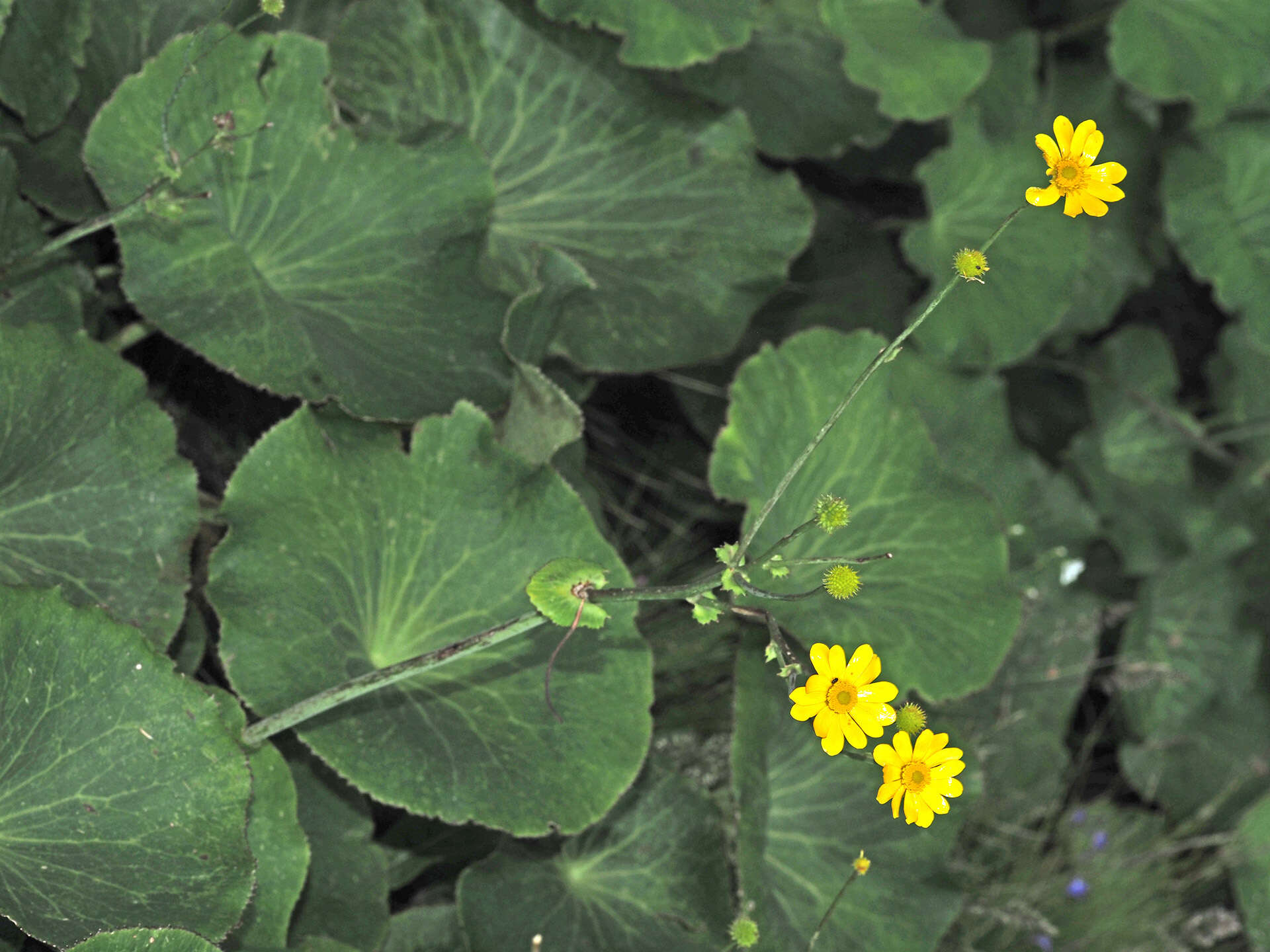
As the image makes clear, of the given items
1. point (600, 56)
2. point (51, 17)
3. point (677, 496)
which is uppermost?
point (51, 17)

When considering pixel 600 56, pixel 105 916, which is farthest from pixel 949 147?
pixel 105 916

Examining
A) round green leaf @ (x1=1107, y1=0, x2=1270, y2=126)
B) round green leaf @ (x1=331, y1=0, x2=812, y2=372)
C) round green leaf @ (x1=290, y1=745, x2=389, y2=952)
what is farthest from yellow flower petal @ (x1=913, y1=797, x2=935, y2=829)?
round green leaf @ (x1=1107, y1=0, x2=1270, y2=126)

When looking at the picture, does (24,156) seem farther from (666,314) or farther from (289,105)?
(666,314)

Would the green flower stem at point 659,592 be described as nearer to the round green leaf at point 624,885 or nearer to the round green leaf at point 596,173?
the round green leaf at point 624,885

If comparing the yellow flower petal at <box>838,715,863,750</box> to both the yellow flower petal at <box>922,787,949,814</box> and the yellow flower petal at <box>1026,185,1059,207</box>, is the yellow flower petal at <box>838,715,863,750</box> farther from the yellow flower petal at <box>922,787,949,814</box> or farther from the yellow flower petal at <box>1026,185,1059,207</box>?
the yellow flower petal at <box>1026,185,1059,207</box>

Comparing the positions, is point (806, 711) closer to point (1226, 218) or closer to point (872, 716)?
point (872, 716)

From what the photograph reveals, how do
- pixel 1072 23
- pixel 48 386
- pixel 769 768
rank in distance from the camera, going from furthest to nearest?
pixel 1072 23 → pixel 769 768 → pixel 48 386

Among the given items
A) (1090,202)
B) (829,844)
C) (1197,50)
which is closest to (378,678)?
(1090,202)
